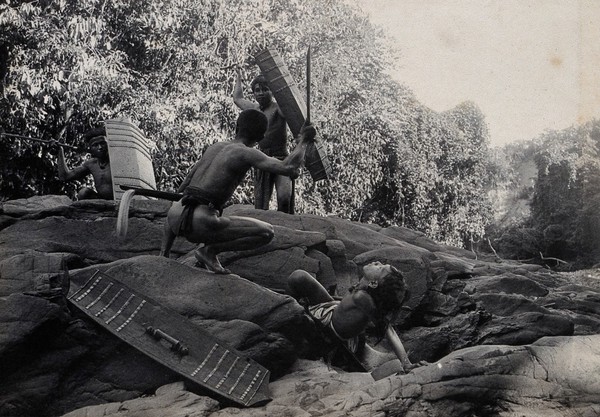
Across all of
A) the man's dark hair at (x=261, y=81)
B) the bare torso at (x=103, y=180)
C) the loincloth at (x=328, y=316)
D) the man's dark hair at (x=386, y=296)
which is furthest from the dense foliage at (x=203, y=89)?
the man's dark hair at (x=386, y=296)

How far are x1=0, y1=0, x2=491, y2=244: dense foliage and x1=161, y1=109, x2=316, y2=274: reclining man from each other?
508 centimetres

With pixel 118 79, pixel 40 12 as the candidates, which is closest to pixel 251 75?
pixel 118 79

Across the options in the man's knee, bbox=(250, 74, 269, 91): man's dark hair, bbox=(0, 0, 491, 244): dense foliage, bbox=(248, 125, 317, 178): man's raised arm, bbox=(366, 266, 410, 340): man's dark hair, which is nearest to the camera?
bbox=(366, 266, 410, 340): man's dark hair

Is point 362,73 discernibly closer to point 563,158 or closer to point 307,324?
point 563,158

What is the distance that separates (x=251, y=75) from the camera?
1281 cm

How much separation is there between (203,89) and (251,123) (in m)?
6.24

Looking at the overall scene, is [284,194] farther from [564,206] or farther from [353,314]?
[564,206]

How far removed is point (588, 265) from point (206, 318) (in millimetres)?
9143

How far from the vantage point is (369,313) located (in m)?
5.66

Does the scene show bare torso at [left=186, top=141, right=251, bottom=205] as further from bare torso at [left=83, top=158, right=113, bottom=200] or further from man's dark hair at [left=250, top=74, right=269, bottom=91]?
bare torso at [left=83, top=158, right=113, bottom=200]

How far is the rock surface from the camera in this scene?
4.90 m

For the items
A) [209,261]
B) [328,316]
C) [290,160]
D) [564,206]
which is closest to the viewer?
[328,316]

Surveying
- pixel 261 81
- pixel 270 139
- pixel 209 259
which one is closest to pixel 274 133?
pixel 270 139

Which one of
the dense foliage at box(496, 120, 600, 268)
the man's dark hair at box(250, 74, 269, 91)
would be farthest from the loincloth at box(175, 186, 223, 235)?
the dense foliage at box(496, 120, 600, 268)
